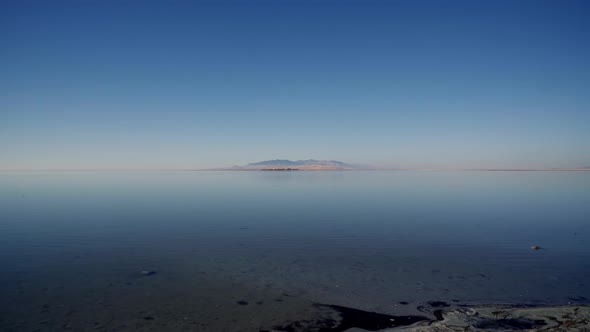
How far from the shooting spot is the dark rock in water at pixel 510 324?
31.3 ft

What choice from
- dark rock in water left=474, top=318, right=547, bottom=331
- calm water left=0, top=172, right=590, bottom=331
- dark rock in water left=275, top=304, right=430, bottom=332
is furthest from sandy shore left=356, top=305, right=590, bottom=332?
calm water left=0, top=172, right=590, bottom=331

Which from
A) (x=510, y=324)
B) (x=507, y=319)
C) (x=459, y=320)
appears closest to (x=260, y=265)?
(x=459, y=320)

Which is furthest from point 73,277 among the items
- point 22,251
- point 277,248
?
point 277,248

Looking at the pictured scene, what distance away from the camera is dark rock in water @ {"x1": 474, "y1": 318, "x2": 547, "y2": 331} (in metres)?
9.54

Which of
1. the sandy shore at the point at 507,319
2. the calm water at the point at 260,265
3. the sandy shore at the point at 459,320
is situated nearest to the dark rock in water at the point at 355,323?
the sandy shore at the point at 459,320

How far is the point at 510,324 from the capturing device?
9812mm

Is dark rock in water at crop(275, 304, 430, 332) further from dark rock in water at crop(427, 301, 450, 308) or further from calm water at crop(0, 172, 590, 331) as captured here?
dark rock in water at crop(427, 301, 450, 308)

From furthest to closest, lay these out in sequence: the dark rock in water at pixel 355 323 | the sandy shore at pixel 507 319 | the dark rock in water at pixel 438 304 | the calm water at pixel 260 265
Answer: the dark rock in water at pixel 438 304
the calm water at pixel 260 265
the dark rock in water at pixel 355 323
the sandy shore at pixel 507 319

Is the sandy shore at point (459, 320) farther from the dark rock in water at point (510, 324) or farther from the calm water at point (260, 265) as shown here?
the calm water at point (260, 265)

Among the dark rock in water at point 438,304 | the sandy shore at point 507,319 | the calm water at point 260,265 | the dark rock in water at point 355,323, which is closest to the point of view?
the sandy shore at point 507,319

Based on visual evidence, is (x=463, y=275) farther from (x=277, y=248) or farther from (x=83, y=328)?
(x=83, y=328)

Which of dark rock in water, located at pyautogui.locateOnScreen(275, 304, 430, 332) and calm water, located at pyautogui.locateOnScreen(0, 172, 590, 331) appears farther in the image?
calm water, located at pyautogui.locateOnScreen(0, 172, 590, 331)

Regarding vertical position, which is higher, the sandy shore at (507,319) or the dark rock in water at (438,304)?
the sandy shore at (507,319)

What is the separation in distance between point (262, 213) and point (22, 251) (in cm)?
1696
